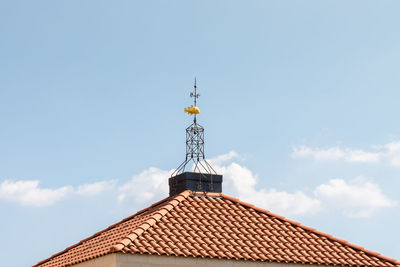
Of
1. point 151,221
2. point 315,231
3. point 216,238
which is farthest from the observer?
point 315,231

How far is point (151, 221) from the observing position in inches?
843

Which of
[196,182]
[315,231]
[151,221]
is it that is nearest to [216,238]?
[151,221]

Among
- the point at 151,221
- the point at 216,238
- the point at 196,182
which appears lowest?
the point at 216,238

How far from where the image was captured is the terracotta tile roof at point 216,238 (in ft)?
66.7

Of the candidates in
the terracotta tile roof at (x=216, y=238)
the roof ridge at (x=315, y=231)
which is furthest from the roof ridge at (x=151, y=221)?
the roof ridge at (x=315, y=231)

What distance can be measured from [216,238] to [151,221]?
2130mm

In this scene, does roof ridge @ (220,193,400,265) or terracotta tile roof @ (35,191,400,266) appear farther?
roof ridge @ (220,193,400,265)

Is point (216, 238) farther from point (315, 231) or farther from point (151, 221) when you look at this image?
point (315, 231)

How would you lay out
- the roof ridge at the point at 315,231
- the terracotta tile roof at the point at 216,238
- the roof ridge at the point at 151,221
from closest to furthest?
the roof ridge at the point at 151,221, the terracotta tile roof at the point at 216,238, the roof ridge at the point at 315,231

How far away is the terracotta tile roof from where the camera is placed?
20328mm

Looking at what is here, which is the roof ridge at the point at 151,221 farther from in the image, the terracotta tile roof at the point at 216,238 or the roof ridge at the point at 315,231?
the roof ridge at the point at 315,231

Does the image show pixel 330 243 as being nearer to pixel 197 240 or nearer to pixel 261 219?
pixel 261 219

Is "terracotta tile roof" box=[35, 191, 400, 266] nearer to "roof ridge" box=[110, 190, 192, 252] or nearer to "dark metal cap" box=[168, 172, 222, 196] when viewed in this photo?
"roof ridge" box=[110, 190, 192, 252]

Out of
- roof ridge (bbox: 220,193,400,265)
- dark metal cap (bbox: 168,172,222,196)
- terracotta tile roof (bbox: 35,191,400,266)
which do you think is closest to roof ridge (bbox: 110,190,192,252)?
terracotta tile roof (bbox: 35,191,400,266)
